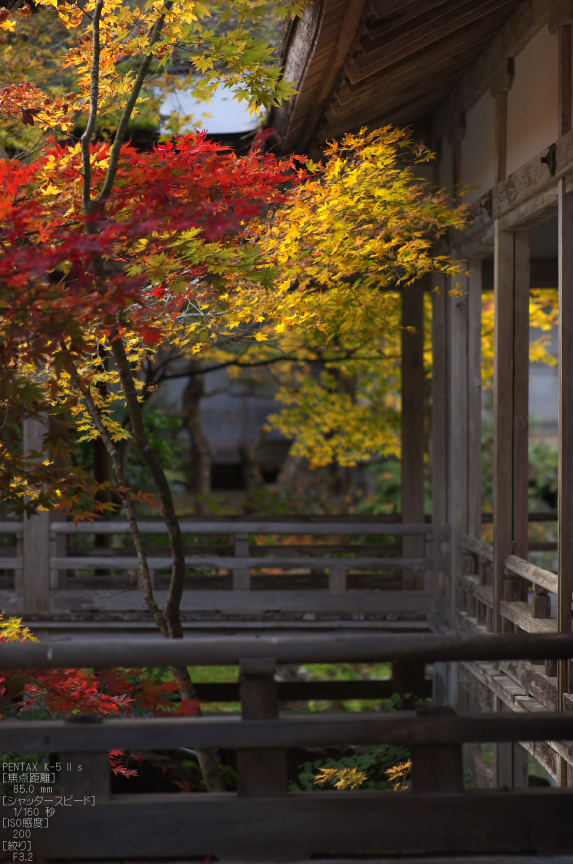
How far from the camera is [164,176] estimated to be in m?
3.82

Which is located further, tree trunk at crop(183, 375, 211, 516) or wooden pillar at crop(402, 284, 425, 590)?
tree trunk at crop(183, 375, 211, 516)

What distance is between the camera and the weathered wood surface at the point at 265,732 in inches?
119

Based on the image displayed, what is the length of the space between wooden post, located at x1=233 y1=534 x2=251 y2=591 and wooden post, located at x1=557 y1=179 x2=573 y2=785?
3.90m

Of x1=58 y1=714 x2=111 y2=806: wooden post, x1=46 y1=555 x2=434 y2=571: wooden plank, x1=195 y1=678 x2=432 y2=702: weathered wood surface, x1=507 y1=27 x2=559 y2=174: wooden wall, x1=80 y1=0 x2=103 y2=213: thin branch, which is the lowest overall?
x1=195 y1=678 x2=432 y2=702: weathered wood surface

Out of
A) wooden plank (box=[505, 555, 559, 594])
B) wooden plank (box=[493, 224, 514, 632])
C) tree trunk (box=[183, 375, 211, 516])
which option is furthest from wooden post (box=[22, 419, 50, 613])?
tree trunk (box=[183, 375, 211, 516])

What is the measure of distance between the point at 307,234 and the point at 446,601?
4080 millimetres

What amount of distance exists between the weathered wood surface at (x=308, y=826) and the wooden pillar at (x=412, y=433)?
505 cm

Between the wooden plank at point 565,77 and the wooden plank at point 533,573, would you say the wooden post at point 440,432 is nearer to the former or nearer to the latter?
the wooden plank at point 533,573

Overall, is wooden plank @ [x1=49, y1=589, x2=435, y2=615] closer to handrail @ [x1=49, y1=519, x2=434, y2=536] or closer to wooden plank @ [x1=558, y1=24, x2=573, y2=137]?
handrail @ [x1=49, y1=519, x2=434, y2=536]

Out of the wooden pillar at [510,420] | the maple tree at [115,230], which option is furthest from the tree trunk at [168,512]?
the wooden pillar at [510,420]

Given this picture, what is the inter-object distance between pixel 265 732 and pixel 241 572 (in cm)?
483

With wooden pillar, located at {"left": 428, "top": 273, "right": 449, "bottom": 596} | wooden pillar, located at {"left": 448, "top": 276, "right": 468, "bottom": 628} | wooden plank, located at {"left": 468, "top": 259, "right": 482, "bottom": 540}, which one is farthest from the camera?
wooden pillar, located at {"left": 428, "top": 273, "right": 449, "bottom": 596}

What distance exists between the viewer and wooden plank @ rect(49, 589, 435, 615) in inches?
303

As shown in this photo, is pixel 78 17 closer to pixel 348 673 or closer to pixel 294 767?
pixel 294 767
